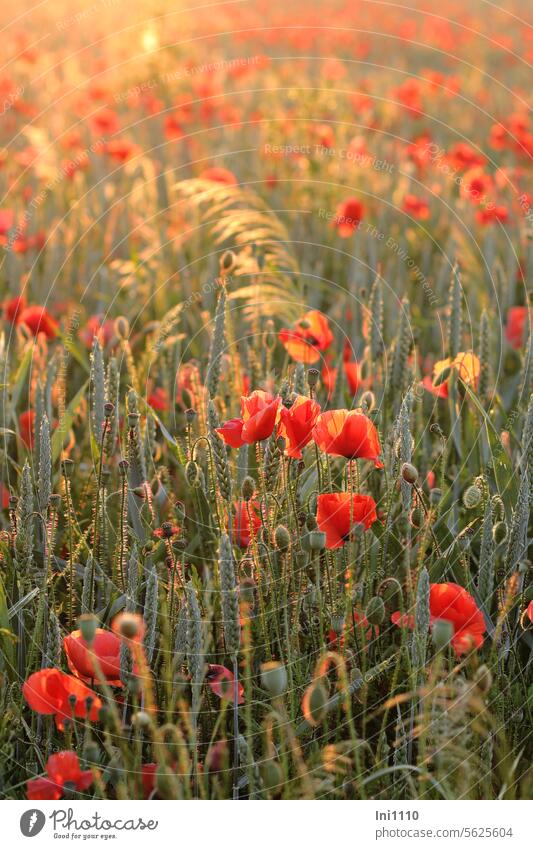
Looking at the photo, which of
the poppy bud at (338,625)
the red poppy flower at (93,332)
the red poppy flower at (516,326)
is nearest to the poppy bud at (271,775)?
the poppy bud at (338,625)

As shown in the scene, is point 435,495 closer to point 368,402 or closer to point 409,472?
point 409,472

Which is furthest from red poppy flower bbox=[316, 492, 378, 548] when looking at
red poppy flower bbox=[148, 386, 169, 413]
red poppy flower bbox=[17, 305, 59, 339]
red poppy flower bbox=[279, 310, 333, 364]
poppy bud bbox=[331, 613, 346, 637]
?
red poppy flower bbox=[17, 305, 59, 339]

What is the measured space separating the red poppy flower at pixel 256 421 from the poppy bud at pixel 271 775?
0.49m

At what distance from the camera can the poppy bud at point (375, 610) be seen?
148 centimetres

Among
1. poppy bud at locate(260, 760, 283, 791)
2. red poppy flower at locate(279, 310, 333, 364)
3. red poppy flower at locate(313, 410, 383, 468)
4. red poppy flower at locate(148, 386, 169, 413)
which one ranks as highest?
red poppy flower at locate(279, 310, 333, 364)

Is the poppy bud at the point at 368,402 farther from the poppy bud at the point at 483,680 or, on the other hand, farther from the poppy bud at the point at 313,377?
the poppy bud at the point at 483,680

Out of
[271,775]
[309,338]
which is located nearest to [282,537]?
[271,775]

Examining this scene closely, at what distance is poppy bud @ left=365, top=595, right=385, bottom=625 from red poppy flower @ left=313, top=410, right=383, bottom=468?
226 millimetres

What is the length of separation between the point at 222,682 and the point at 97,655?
0.21m

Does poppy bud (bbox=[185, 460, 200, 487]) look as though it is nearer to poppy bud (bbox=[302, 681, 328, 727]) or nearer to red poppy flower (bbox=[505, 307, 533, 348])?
poppy bud (bbox=[302, 681, 328, 727])

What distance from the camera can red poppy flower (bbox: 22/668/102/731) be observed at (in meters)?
1.39

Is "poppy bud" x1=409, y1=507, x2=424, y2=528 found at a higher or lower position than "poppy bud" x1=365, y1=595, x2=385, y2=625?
higher

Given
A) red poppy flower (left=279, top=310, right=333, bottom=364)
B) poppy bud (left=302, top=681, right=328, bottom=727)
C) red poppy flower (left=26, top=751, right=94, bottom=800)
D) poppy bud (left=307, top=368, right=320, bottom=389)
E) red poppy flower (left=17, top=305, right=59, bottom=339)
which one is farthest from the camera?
red poppy flower (left=17, top=305, right=59, bottom=339)
